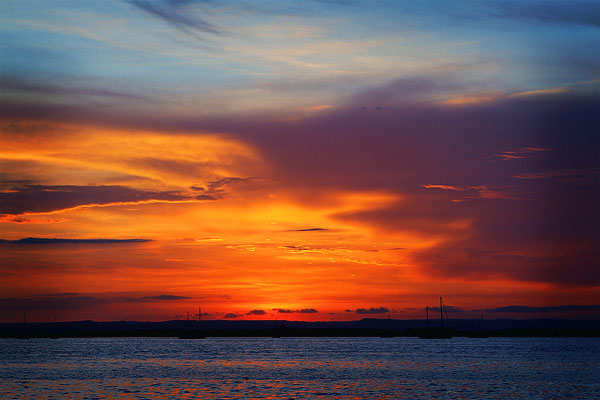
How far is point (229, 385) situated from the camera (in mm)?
78188

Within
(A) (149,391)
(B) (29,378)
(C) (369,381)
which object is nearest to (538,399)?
(C) (369,381)

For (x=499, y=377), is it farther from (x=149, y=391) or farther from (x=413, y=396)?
(x=149, y=391)

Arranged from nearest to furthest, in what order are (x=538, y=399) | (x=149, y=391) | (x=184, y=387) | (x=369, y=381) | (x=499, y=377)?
(x=538, y=399) < (x=149, y=391) < (x=184, y=387) < (x=369, y=381) < (x=499, y=377)

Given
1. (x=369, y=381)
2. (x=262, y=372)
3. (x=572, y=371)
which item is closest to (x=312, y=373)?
(x=262, y=372)

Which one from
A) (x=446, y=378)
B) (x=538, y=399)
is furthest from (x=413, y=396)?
(x=446, y=378)

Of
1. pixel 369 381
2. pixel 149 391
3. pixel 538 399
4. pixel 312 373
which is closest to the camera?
pixel 538 399

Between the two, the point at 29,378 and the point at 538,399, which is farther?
the point at 29,378

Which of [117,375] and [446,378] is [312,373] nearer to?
[446,378]

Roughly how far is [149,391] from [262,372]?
33771mm

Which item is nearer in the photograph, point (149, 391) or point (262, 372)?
point (149, 391)

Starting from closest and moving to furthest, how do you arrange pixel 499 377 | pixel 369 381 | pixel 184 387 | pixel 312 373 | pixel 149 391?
pixel 149 391, pixel 184 387, pixel 369 381, pixel 499 377, pixel 312 373

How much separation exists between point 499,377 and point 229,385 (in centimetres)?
3887

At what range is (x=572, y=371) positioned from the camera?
4205 inches

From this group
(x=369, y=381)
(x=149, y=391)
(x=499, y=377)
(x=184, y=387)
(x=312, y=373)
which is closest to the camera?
(x=149, y=391)
